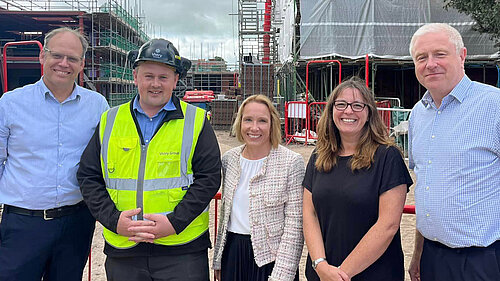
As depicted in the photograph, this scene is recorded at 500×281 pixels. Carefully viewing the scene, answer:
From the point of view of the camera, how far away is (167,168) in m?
2.50

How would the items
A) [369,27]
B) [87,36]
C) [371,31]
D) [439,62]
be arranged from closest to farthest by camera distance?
[439,62]
[371,31]
[369,27]
[87,36]

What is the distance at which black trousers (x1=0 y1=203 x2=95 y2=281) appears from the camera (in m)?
2.65

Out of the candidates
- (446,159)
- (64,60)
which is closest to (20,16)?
(64,60)

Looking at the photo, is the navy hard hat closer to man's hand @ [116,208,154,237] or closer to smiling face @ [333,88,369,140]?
man's hand @ [116,208,154,237]

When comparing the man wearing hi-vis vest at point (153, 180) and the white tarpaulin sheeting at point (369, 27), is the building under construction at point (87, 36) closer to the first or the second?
the white tarpaulin sheeting at point (369, 27)

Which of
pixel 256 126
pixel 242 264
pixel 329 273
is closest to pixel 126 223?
pixel 242 264

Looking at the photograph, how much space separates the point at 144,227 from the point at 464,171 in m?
1.82

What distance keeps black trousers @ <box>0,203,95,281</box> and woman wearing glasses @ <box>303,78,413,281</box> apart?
1.61m

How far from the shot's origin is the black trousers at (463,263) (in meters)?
2.14

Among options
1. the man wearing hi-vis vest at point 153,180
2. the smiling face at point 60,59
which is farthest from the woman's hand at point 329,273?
the smiling face at point 60,59

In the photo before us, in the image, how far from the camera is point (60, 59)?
109 inches

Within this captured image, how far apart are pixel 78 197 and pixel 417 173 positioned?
88.6 inches

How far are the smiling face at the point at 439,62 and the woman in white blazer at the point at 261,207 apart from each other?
934mm

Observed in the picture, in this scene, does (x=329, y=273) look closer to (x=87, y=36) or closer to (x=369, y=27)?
(x=369, y=27)
